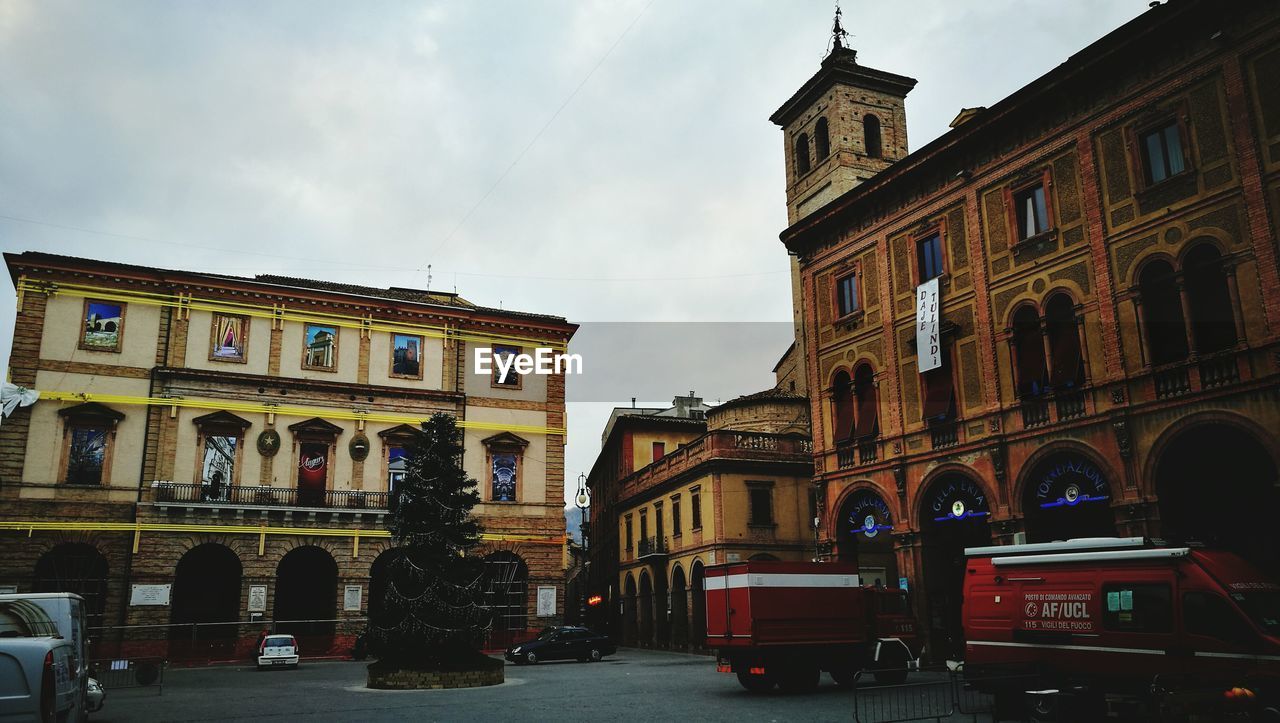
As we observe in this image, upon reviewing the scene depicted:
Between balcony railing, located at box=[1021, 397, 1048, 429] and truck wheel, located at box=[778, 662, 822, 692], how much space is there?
8.46 m

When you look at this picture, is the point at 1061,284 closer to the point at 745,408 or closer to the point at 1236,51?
the point at 1236,51

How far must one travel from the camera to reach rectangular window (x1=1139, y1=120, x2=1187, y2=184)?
20.3 m

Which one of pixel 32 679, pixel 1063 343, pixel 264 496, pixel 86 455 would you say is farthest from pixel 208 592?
pixel 1063 343

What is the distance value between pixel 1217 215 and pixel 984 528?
11.4m

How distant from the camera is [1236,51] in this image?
62.7 ft

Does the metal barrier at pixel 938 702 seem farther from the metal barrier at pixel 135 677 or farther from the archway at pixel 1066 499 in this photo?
the metal barrier at pixel 135 677

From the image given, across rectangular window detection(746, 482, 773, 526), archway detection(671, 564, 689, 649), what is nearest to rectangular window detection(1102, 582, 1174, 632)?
rectangular window detection(746, 482, 773, 526)

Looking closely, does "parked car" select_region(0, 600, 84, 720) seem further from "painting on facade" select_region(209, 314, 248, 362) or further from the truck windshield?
"painting on facade" select_region(209, 314, 248, 362)

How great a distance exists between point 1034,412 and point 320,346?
2975 centimetres

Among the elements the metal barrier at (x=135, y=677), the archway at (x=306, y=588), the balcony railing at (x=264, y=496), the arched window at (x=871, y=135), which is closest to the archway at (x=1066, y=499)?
the arched window at (x=871, y=135)

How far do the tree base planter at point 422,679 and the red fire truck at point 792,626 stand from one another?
248 inches

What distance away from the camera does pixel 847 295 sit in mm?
30516

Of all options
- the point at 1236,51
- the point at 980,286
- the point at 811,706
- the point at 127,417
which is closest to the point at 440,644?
the point at 811,706

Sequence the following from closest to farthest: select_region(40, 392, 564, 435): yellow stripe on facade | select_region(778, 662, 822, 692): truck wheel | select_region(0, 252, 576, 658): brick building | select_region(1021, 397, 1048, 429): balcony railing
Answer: select_region(778, 662, 822, 692): truck wheel
select_region(1021, 397, 1048, 429): balcony railing
select_region(0, 252, 576, 658): brick building
select_region(40, 392, 564, 435): yellow stripe on facade
